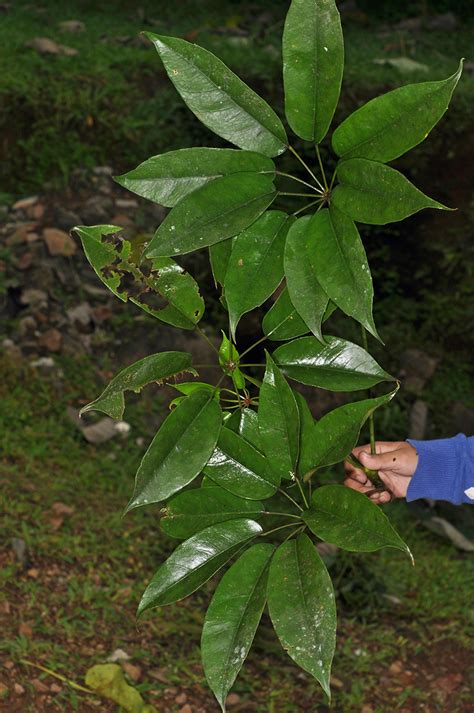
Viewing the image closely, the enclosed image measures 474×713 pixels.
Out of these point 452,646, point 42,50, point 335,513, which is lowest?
point 452,646

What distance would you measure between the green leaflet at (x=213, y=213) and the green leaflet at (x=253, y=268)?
0.09 ft

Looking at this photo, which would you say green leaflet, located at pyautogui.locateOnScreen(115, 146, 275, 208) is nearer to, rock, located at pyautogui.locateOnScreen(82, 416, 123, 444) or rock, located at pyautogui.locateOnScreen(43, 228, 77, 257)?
rock, located at pyautogui.locateOnScreen(82, 416, 123, 444)

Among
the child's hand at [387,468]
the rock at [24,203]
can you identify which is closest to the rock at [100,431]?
the rock at [24,203]

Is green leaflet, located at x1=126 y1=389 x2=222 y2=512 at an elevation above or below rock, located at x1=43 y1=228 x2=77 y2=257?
above

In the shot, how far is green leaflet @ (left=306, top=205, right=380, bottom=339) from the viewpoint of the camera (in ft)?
2.62

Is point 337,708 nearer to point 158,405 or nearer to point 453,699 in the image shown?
point 453,699

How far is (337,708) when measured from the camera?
6.43 ft

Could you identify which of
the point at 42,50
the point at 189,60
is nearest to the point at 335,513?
the point at 189,60

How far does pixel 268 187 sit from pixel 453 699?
154cm

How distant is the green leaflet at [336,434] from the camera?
844mm

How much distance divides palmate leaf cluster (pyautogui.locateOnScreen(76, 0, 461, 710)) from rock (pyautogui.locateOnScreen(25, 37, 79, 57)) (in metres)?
2.97

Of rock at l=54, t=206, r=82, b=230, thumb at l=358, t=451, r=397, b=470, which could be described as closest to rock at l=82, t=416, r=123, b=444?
rock at l=54, t=206, r=82, b=230

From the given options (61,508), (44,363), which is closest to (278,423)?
(61,508)

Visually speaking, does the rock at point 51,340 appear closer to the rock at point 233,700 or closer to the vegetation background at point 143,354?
the vegetation background at point 143,354
